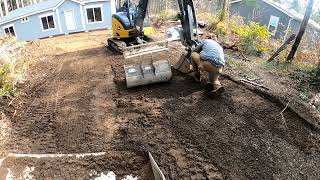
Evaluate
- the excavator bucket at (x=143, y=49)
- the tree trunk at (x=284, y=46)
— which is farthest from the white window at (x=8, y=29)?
the tree trunk at (x=284, y=46)

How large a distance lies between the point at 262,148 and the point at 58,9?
50.6 feet

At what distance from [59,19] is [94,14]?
204cm

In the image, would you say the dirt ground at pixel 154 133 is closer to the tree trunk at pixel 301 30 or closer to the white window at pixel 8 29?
the tree trunk at pixel 301 30

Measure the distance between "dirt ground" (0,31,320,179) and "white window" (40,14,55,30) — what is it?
10493 mm

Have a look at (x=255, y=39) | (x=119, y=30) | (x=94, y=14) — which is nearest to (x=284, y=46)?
(x=255, y=39)

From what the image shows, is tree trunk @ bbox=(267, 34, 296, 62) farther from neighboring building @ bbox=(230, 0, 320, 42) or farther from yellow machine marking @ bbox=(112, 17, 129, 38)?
neighboring building @ bbox=(230, 0, 320, 42)

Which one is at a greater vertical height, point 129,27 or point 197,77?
point 129,27

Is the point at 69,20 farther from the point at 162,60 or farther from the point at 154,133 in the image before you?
the point at 154,133

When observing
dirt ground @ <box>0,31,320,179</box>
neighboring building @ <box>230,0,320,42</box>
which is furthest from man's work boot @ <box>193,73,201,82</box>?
neighboring building @ <box>230,0,320,42</box>

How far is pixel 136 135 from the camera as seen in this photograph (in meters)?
5.81

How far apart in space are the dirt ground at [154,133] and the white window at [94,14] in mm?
10630

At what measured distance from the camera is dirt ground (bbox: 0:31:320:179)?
5.00m

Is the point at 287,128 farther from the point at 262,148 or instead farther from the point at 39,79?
the point at 39,79

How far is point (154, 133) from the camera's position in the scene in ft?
19.2
